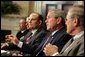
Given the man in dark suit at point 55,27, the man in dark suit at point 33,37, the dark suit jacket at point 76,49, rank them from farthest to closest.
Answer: the man in dark suit at point 33,37, the man in dark suit at point 55,27, the dark suit jacket at point 76,49

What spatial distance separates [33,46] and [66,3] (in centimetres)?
573

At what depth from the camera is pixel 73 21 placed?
2.97 metres

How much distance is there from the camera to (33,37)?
4098 mm

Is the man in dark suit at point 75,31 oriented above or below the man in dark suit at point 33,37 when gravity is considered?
above

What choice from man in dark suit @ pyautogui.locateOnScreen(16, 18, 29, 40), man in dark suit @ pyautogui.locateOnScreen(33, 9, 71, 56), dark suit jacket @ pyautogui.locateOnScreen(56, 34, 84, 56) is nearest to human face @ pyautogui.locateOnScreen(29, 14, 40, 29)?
man in dark suit @ pyautogui.locateOnScreen(33, 9, 71, 56)

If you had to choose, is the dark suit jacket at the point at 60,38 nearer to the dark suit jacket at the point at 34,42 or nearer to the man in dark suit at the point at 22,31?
the dark suit jacket at the point at 34,42

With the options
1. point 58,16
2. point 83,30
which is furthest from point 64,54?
point 58,16

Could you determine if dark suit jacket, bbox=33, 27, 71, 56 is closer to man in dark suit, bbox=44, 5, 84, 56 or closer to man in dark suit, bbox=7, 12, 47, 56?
man in dark suit, bbox=7, 12, 47, 56

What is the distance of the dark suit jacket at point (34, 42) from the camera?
3.79 metres

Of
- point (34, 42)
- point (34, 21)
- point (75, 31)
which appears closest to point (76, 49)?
point (75, 31)

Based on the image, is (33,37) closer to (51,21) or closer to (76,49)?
(51,21)

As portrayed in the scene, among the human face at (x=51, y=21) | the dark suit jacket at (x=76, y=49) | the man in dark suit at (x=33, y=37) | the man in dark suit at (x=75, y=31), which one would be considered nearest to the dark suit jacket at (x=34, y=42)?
the man in dark suit at (x=33, y=37)

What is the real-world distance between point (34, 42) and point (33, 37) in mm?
151

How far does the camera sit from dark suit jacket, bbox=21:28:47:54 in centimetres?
379
